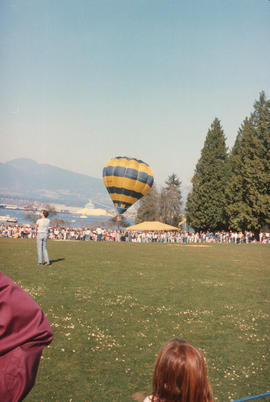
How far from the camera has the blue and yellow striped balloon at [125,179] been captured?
45875 millimetres

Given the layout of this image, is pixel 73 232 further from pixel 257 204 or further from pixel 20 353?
pixel 20 353

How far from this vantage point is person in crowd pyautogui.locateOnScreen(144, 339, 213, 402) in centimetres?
221

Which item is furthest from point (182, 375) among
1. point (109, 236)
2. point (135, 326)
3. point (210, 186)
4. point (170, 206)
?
point (170, 206)

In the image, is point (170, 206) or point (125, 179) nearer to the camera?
point (125, 179)

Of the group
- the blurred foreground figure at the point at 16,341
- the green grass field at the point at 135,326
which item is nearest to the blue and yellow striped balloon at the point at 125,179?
the green grass field at the point at 135,326

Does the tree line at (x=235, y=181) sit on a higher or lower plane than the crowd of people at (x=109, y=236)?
higher

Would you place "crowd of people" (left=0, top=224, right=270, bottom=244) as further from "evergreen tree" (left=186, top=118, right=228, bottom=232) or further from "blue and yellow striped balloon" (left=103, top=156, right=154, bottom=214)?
"evergreen tree" (left=186, top=118, right=228, bottom=232)

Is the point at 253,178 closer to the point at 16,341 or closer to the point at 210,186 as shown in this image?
the point at 210,186

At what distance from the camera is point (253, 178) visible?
5209cm

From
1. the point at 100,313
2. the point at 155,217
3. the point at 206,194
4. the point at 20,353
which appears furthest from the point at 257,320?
the point at 155,217

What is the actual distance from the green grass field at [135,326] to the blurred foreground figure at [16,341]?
3319mm

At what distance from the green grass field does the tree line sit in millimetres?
39295

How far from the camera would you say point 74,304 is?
8.95 metres

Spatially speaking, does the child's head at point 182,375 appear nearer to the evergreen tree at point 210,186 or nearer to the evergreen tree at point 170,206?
the evergreen tree at point 210,186
